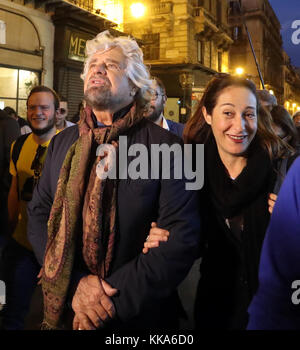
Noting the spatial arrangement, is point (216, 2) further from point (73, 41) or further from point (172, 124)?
point (172, 124)

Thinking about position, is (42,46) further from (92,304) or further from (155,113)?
(92,304)

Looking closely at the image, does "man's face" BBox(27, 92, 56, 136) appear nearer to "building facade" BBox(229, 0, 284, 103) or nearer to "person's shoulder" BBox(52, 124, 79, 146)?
"person's shoulder" BBox(52, 124, 79, 146)

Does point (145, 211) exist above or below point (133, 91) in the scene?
below

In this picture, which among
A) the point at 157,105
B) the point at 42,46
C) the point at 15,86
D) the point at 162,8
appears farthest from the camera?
the point at 162,8

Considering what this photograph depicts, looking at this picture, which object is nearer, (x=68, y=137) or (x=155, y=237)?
(x=155, y=237)

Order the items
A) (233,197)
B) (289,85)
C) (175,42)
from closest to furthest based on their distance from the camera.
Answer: (233,197) → (175,42) → (289,85)

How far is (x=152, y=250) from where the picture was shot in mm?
1802

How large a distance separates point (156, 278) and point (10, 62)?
12333 millimetres

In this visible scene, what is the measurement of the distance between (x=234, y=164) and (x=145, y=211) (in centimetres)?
69

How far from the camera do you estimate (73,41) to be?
14.2m

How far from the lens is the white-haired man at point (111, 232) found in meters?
1.75

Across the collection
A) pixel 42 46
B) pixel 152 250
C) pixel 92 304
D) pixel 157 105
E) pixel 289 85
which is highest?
pixel 289 85

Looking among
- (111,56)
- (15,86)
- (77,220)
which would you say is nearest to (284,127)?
(111,56)

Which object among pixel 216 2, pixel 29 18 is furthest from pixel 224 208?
pixel 216 2
